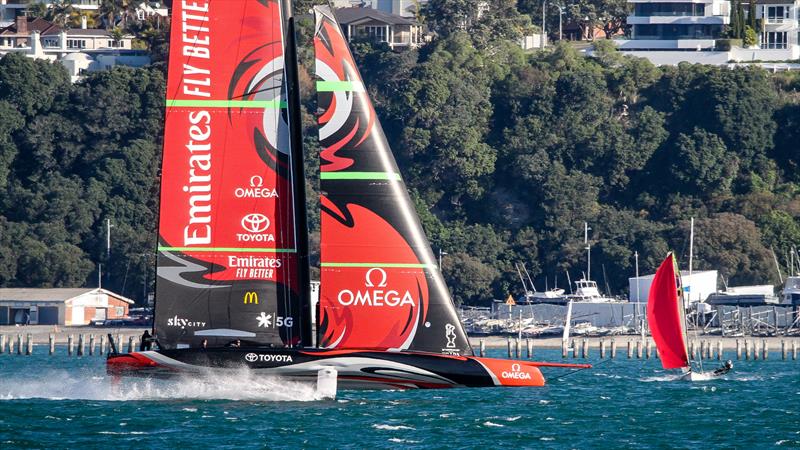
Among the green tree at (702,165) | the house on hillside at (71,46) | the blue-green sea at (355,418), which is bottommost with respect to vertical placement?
the blue-green sea at (355,418)

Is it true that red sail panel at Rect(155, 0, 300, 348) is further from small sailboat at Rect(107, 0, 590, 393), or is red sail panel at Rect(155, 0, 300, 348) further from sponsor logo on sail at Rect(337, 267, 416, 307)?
sponsor logo on sail at Rect(337, 267, 416, 307)

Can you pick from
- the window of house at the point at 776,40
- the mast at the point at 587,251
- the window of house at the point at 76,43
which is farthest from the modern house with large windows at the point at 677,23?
the window of house at the point at 76,43

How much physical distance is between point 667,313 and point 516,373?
15.4 meters

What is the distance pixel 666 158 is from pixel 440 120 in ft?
41.4

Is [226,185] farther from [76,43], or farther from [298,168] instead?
[76,43]

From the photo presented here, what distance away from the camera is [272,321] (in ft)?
109

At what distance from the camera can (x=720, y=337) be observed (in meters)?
77.2

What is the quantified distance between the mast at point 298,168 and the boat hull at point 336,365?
826mm

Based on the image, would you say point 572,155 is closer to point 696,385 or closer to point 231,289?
point 696,385

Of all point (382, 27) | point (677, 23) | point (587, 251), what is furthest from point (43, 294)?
point (677, 23)

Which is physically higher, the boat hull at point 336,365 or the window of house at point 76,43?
the window of house at point 76,43

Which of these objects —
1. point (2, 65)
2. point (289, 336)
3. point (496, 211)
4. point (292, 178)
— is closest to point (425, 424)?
point (289, 336)

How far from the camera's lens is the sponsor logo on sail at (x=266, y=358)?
32406mm

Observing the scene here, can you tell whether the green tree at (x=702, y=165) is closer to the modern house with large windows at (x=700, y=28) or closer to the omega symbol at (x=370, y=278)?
the modern house with large windows at (x=700, y=28)
